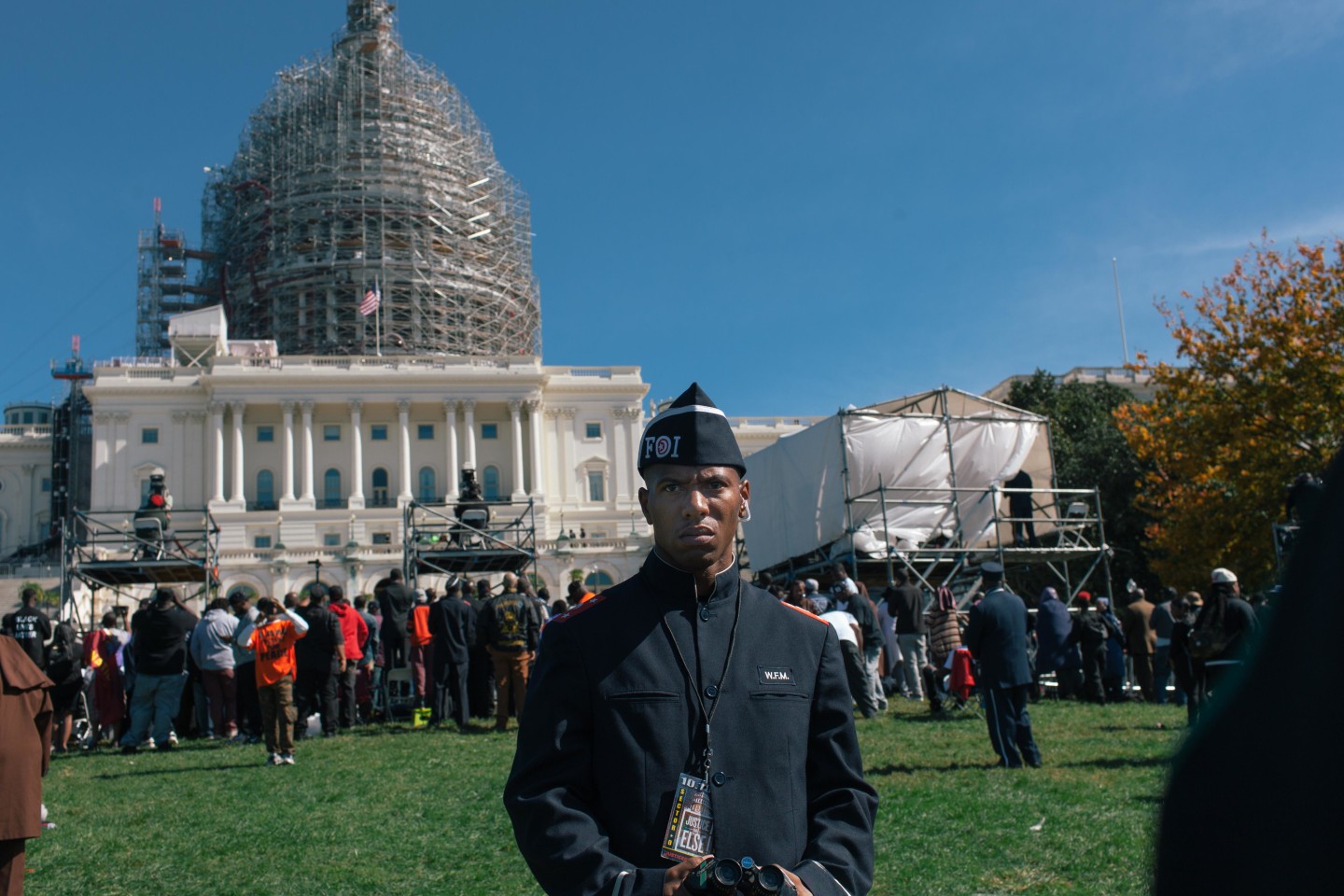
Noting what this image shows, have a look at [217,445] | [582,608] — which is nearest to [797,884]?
[582,608]

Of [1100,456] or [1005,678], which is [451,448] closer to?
[1100,456]

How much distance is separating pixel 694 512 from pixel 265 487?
77.5 metres

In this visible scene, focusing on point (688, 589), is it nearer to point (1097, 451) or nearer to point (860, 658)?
point (860, 658)

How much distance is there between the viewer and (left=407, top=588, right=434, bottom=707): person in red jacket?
16.7 m

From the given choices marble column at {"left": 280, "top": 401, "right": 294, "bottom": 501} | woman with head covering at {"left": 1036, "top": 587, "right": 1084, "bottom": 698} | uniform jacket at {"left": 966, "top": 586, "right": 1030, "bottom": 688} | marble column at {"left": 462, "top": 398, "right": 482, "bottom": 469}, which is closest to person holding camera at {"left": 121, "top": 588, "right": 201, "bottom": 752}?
uniform jacket at {"left": 966, "top": 586, "right": 1030, "bottom": 688}

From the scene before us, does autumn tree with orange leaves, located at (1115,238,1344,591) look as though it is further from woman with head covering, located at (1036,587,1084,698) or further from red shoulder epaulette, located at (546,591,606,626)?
red shoulder epaulette, located at (546,591,606,626)

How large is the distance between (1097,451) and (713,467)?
4358 centimetres

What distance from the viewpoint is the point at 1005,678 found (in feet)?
34.9

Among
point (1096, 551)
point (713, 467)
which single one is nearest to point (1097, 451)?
point (1096, 551)

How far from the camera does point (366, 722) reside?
58.8ft

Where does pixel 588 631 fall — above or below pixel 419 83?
below

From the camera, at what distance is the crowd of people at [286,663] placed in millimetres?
12981

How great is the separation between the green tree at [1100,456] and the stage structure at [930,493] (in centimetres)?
1258

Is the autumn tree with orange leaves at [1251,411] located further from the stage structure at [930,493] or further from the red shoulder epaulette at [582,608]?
the red shoulder epaulette at [582,608]
